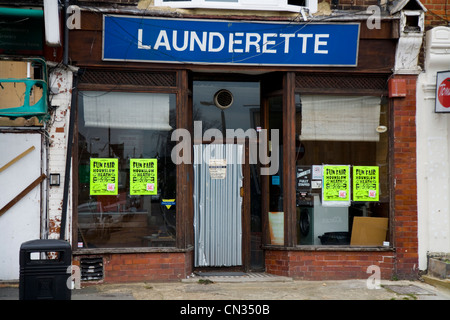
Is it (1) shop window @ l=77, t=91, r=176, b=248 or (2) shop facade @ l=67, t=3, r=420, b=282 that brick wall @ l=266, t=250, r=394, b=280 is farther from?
(1) shop window @ l=77, t=91, r=176, b=248

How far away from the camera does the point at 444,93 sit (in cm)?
991

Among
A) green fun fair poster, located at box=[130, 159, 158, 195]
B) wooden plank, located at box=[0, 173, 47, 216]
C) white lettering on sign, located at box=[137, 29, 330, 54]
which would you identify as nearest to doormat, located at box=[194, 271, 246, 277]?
green fun fair poster, located at box=[130, 159, 158, 195]

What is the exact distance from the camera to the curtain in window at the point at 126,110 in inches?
380

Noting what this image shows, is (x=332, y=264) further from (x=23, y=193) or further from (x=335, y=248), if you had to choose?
(x=23, y=193)

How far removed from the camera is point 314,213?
10141 millimetres

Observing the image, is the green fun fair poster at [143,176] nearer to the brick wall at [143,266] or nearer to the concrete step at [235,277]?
the brick wall at [143,266]

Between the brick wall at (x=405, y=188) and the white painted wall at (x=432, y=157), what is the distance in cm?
11

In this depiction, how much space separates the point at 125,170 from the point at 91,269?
165cm

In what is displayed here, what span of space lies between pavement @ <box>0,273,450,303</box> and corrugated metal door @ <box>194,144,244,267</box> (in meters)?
0.45

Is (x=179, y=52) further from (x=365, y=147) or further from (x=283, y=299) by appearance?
(x=283, y=299)

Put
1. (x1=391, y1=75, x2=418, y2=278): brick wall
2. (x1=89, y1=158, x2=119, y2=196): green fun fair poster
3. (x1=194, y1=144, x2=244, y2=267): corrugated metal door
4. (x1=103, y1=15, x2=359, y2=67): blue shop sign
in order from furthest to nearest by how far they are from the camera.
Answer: (x1=194, y1=144, x2=244, y2=267): corrugated metal door, (x1=391, y1=75, x2=418, y2=278): brick wall, (x1=89, y1=158, x2=119, y2=196): green fun fair poster, (x1=103, y1=15, x2=359, y2=67): blue shop sign

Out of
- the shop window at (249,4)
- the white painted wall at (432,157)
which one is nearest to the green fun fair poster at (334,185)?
the white painted wall at (432,157)

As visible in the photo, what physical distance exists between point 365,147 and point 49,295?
5.80 m

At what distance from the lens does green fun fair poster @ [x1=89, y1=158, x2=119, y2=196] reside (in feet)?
31.4
